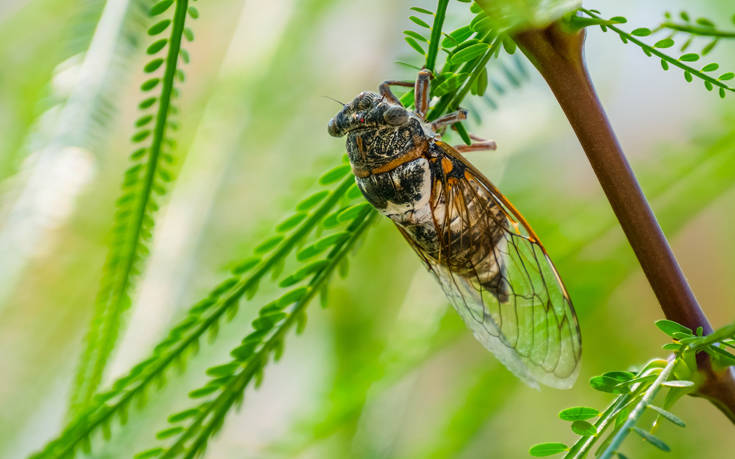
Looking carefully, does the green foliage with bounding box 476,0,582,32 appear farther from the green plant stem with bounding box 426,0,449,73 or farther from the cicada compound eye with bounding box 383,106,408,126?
the cicada compound eye with bounding box 383,106,408,126

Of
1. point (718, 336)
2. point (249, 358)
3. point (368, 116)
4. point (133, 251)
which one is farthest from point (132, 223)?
point (718, 336)

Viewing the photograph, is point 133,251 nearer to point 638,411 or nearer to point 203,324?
point 203,324

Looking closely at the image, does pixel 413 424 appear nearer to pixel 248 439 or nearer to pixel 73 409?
pixel 248 439

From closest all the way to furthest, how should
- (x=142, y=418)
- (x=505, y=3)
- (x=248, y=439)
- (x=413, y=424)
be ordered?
(x=505, y=3) → (x=142, y=418) → (x=413, y=424) → (x=248, y=439)

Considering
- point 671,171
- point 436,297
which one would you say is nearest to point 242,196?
point 436,297

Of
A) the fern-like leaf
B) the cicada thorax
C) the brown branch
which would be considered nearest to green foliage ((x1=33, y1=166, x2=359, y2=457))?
the fern-like leaf
